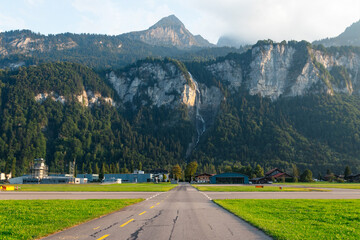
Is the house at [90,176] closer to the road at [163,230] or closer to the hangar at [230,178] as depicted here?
the hangar at [230,178]

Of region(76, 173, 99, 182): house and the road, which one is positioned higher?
the road

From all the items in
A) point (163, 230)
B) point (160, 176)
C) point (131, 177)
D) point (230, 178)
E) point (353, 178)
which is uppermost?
point (163, 230)

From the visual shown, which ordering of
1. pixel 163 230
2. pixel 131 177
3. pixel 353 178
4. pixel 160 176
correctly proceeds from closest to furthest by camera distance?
pixel 163 230, pixel 353 178, pixel 131 177, pixel 160 176

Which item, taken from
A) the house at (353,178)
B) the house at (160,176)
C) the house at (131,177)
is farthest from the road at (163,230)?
the house at (353,178)

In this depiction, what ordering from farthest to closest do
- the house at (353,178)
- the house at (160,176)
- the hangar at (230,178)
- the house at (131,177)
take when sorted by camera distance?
the house at (160,176), the house at (131,177), the hangar at (230,178), the house at (353,178)

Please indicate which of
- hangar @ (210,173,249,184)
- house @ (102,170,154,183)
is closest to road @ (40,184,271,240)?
hangar @ (210,173,249,184)

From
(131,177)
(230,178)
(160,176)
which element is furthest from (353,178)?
(131,177)

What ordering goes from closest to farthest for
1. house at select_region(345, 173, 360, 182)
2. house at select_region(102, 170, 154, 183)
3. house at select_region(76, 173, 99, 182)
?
house at select_region(345, 173, 360, 182), house at select_region(102, 170, 154, 183), house at select_region(76, 173, 99, 182)

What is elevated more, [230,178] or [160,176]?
[230,178]

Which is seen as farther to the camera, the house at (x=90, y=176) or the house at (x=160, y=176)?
the house at (x=90, y=176)

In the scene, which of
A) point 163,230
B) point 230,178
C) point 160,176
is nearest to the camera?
point 163,230

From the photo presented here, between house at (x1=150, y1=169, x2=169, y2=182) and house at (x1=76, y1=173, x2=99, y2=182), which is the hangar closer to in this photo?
house at (x1=150, y1=169, x2=169, y2=182)

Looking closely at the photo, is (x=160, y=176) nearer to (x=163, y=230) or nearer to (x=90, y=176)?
(x=90, y=176)

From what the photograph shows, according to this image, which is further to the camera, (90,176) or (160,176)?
(160,176)
